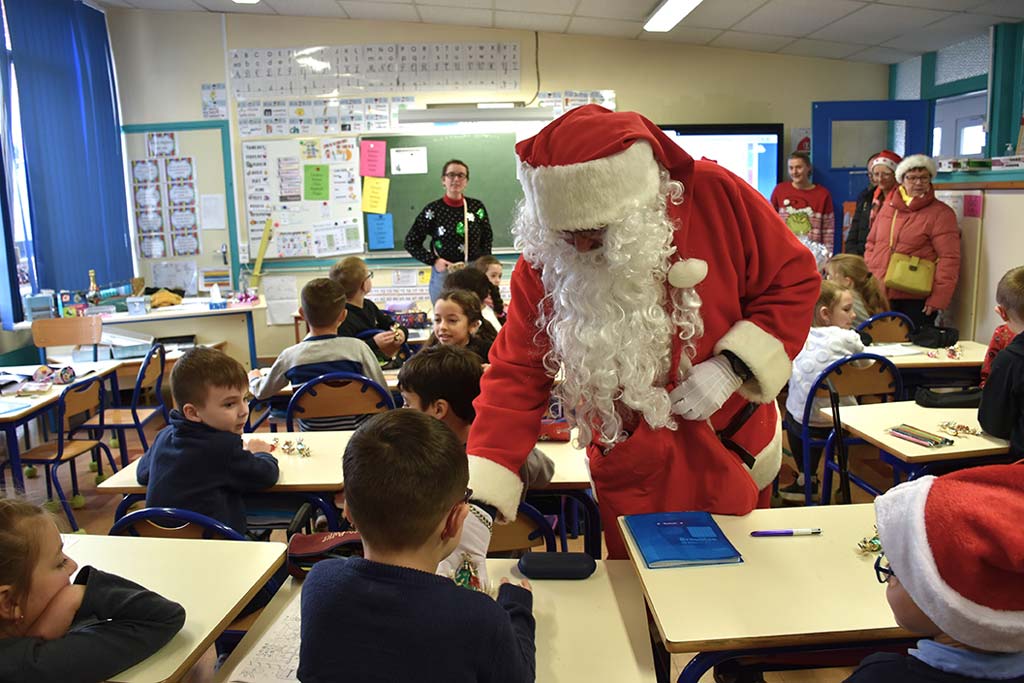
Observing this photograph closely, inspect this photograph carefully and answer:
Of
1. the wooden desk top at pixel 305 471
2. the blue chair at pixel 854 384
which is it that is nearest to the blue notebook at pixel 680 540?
the wooden desk top at pixel 305 471

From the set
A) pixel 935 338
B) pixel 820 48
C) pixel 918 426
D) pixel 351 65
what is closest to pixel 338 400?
pixel 918 426

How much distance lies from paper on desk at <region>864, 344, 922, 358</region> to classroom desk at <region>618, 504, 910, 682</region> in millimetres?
A: 2518

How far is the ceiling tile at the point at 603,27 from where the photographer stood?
19.8ft

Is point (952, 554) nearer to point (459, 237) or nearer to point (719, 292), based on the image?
point (719, 292)

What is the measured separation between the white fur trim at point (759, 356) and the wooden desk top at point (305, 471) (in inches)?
46.8

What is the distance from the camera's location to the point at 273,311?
22.2 ft

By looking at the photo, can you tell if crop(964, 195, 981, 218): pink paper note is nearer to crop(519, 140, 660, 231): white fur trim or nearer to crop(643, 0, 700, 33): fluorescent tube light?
crop(643, 0, 700, 33): fluorescent tube light

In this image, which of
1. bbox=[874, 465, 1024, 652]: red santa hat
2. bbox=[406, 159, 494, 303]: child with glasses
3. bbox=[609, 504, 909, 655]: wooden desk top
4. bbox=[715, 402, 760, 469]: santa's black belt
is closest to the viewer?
bbox=[874, 465, 1024, 652]: red santa hat

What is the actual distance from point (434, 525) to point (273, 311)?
238 inches

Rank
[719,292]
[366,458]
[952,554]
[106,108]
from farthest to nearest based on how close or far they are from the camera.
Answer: [106,108], [719,292], [366,458], [952,554]

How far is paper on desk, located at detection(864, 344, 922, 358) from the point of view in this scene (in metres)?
3.72

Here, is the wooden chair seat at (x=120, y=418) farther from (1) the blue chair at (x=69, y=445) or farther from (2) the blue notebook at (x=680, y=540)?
(2) the blue notebook at (x=680, y=540)

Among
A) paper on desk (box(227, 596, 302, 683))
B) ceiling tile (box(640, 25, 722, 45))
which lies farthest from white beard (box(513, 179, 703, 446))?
ceiling tile (box(640, 25, 722, 45))

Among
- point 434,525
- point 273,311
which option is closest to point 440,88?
point 273,311
